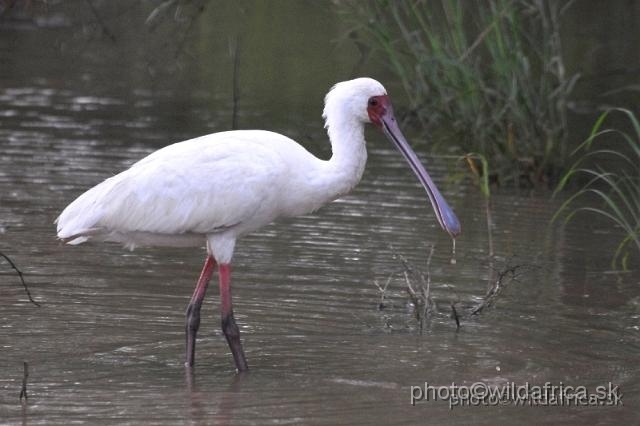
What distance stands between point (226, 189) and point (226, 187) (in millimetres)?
11

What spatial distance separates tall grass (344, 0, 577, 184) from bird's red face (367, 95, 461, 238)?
3.61 meters

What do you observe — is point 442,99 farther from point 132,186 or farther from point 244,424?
point 244,424

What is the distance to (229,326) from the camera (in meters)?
8.52

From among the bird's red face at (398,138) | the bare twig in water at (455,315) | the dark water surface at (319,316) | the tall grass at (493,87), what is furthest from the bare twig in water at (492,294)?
the tall grass at (493,87)

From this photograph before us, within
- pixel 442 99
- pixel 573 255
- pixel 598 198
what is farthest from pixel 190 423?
pixel 598 198

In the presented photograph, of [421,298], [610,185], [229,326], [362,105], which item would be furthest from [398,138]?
[610,185]

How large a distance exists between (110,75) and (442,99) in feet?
27.5

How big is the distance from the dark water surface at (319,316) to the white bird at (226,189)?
0.58m

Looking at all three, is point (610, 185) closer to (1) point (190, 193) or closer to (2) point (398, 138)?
(2) point (398, 138)

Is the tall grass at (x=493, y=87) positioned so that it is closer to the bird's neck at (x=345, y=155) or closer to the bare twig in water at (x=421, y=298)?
the bare twig in water at (x=421, y=298)

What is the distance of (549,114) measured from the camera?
1376 centimetres

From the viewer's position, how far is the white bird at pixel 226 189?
27.7 feet

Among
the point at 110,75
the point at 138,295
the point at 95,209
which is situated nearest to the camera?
the point at 95,209

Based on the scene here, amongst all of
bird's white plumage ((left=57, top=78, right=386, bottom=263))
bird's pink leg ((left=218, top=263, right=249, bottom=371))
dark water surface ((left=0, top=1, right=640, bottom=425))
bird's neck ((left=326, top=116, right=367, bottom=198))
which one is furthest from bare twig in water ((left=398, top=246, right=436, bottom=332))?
bird's pink leg ((left=218, top=263, right=249, bottom=371))
